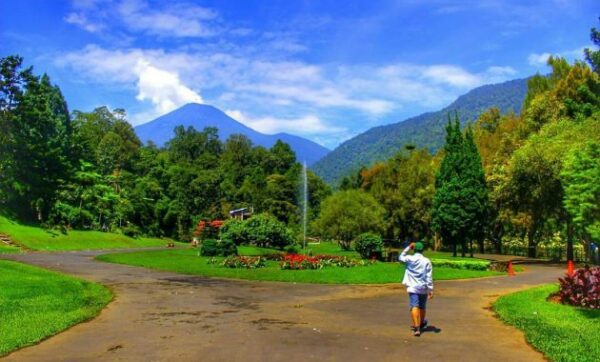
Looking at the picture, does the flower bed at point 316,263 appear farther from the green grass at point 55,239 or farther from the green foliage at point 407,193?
the green foliage at point 407,193

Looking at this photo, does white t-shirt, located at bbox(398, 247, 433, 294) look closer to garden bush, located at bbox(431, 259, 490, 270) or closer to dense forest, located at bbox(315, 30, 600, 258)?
dense forest, located at bbox(315, 30, 600, 258)

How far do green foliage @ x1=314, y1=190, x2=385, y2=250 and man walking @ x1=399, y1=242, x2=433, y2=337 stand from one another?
38.4m

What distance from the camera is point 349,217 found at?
50.1 m

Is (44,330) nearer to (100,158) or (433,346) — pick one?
(433,346)

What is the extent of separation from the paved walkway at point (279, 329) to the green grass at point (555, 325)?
1.11ft

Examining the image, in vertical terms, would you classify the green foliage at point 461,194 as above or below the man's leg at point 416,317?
above

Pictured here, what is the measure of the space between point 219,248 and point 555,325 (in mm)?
26617

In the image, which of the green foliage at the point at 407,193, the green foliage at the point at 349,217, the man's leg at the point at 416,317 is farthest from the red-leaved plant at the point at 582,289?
the green foliage at the point at 407,193

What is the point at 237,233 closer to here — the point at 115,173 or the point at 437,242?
the point at 437,242

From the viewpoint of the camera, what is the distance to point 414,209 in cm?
6244

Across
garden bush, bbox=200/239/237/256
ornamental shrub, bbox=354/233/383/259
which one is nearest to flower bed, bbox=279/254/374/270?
ornamental shrub, bbox=354/233/383/259

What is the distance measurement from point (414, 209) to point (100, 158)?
5251 cm

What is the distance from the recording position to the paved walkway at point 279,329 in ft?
29.6

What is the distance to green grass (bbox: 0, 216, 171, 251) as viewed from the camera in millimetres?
45722
